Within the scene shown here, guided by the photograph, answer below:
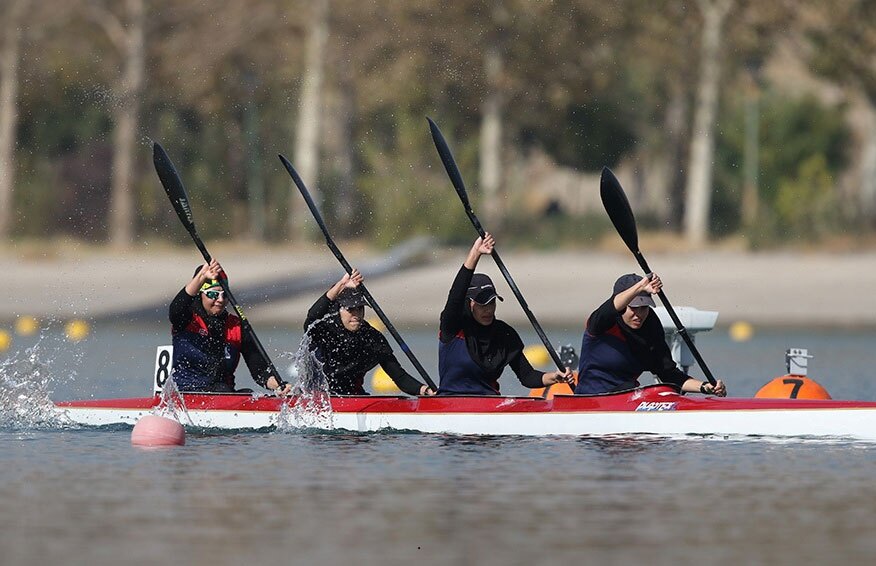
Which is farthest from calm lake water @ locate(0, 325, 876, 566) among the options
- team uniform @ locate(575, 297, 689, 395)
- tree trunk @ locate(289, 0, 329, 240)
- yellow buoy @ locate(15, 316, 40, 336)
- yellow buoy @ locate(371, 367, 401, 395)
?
tree trunk @ locate(289, 0, 329, 240)

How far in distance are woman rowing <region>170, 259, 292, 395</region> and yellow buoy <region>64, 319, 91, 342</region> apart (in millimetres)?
13488

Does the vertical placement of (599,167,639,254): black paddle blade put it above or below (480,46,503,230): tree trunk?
below

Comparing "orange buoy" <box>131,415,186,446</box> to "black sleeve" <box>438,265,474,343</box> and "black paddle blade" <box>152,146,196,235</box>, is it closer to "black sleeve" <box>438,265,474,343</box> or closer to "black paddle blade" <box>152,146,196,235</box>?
"black sleeve" <box>438,265,474,343</box>

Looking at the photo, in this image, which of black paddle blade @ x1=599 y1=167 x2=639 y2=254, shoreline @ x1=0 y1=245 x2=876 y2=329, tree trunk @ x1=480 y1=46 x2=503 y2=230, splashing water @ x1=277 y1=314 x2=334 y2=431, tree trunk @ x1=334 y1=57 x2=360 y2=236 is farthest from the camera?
tree trunk @ x1=334 y1=57 x2=360 y2=236

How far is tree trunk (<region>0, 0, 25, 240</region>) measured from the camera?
42.7m

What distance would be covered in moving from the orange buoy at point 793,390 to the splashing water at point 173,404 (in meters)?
5.11

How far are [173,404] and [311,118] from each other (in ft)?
86.2

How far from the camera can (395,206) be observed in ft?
131

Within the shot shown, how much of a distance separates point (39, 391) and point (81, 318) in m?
15.5

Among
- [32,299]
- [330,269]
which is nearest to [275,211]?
[330,269]

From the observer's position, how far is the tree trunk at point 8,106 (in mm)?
42656

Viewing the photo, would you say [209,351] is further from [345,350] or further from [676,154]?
[676,154]

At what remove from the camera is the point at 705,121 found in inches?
1558

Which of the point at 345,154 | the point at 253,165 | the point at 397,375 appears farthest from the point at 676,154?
the point at 397,375
